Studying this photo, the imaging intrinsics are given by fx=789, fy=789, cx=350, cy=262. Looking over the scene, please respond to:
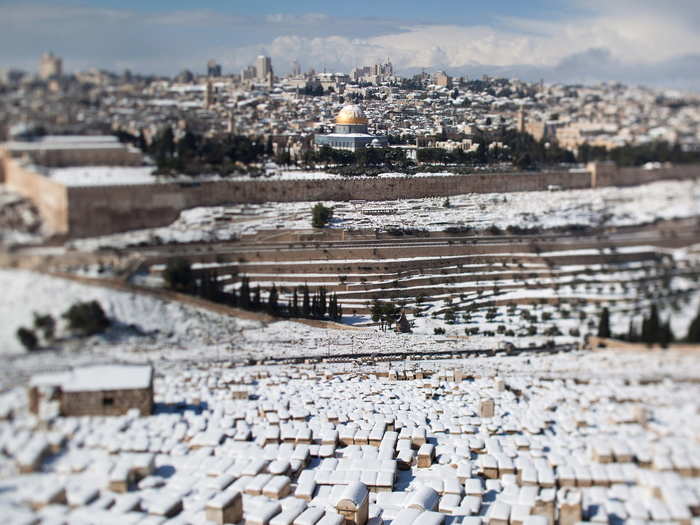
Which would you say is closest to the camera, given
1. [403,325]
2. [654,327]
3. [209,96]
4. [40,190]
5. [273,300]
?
[40,190]

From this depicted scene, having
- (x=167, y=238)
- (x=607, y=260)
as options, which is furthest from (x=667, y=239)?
(x=167, y=238)

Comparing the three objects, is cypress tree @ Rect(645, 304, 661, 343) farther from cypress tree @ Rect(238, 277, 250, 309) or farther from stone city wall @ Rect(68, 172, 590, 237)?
cypress tree @ Rect(238, 277, 250, 309)

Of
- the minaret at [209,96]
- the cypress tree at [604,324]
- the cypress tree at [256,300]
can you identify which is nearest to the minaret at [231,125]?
the minaret at [209,96]

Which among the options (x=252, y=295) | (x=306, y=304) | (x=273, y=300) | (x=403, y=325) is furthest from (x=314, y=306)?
(x=403, y=325)

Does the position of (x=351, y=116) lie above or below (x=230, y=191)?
above

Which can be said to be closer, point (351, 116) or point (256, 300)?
point (351, 116)

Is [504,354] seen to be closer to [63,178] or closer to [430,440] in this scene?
[430,440]

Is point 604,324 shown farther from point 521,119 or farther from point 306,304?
point 306,304
